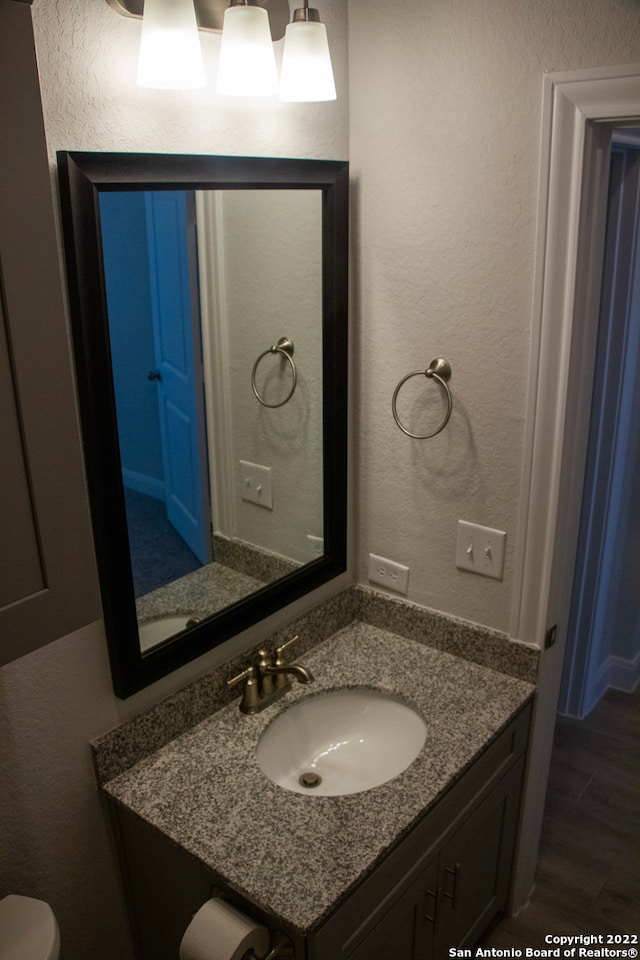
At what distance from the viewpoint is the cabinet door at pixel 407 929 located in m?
1.40

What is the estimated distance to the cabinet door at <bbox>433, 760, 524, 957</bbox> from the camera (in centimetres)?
163

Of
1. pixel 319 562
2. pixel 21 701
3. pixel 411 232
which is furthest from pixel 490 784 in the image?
pixel 411 232

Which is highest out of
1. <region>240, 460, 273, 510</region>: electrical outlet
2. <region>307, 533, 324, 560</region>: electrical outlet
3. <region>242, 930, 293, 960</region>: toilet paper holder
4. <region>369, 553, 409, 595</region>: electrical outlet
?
<region>240, 460, 273, 510</region>: electrical outlet

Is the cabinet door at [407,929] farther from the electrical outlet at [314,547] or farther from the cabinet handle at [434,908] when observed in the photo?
→ the electrical outlet at [314,547]

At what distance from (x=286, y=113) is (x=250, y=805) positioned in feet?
4.31

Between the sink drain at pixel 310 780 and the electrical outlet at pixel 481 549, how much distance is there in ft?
1.85

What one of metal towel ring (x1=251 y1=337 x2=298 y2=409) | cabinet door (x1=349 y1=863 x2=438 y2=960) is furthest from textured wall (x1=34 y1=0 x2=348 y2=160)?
cabinet door (x1=349 y1=863 x2=438 y2=960)

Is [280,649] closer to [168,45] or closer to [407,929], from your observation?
[407,929]

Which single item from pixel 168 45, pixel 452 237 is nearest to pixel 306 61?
pixel 168 45

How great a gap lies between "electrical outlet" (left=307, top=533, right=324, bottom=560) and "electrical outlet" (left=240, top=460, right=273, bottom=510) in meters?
0.15

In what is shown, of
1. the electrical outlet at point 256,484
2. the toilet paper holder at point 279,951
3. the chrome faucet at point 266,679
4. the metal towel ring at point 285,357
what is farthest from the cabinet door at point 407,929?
the metal towel ring at point 285,357

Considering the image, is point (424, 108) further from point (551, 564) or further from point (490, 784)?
point (490, 784)

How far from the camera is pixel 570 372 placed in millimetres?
1529

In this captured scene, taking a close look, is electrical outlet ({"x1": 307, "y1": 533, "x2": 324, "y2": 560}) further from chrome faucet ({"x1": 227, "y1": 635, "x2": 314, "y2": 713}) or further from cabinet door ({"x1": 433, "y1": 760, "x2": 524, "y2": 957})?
cabinet door ({"x1": 433, "y1": 760, "x2": 524, "y2": 957})
